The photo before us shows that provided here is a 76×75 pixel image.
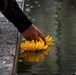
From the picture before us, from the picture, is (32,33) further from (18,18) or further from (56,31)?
(56,31)

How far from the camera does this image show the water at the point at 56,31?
8.04 ft

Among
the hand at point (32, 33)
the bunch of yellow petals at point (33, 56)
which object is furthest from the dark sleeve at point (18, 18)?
the bunch of yellow petals at point (33, 56)

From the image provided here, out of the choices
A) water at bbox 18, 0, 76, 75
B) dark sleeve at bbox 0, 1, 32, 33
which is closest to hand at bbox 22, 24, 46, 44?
dark sleeve at bbox 0, 1, 32, 33

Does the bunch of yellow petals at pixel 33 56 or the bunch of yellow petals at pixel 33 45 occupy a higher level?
the bunch of yellow petals at pixel 33 45

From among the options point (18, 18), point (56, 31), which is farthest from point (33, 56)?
point (56, 31)

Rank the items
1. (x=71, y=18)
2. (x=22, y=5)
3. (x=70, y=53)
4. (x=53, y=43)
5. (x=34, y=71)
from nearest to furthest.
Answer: (x=34, y=71)
(x=70, y=53)
(x=53, y=43)
(x=71, y=18)
(x=22, y=5)

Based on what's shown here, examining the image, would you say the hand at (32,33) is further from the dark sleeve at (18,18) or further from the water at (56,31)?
the water at (56,31)

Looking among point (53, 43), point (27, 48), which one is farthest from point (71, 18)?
point (27, 48)

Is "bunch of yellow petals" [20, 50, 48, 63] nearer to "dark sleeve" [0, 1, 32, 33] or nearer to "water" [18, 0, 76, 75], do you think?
"water" [18, 0, 76, 75]

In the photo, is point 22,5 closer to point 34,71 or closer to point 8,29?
point 8,29

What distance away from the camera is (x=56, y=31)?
310 centimetres

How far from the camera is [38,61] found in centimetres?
256

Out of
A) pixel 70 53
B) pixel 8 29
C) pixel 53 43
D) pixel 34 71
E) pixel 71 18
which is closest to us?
pixel 34 71

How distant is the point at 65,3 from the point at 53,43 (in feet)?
3.73
